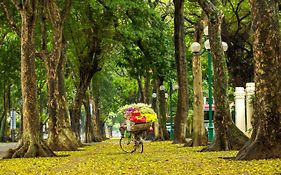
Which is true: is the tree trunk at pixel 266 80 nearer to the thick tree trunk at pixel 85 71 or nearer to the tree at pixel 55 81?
the tree at pixel 55 81

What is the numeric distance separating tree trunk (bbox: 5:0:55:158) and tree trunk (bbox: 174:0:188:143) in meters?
10.8

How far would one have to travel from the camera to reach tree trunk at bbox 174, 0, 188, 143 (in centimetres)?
2986

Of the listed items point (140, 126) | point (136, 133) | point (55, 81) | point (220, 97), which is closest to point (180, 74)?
point (55, 81)

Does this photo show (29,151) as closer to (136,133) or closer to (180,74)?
(136,133)

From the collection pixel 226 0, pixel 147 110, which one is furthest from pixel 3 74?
pixel 147 110

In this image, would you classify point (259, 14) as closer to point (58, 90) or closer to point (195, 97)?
point (195, 97)

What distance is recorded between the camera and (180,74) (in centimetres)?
2991

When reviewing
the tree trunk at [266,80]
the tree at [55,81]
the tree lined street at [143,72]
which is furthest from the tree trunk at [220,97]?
the tree at [55,81]

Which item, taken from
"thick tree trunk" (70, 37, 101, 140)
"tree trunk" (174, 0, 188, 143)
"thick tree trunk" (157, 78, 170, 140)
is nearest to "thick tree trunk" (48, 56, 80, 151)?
"tree trunk" (174, 0, 188, 143)

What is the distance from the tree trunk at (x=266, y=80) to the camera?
545 inches

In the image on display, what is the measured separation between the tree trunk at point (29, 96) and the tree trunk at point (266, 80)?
298 inches

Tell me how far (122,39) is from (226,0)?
750 centimetres

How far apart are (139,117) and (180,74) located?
9.18 metres

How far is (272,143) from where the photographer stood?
1383 centimetres
